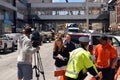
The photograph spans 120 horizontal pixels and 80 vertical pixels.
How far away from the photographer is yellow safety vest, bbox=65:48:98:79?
7.40 m

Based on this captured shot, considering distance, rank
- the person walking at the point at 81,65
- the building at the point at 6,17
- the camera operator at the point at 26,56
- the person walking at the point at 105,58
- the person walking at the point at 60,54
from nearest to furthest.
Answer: the person walking at the point at 81,65 → the camera operator at the point at 26,56 → the person walking at the point at 105,58 → the person walking at the point at 60,54 → the building at the point at 6,17

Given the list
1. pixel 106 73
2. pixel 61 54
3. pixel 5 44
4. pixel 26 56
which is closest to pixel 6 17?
pixel 5 44

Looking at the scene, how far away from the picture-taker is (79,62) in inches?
294

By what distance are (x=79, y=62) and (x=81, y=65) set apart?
0.21 feet

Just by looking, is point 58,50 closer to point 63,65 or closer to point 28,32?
point 63,65

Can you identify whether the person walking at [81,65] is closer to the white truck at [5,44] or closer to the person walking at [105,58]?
the person walking at [105,58]

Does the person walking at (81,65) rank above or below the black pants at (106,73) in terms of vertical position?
above

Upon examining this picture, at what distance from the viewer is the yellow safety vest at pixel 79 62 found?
740cm

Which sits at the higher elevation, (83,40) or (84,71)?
(83,40)

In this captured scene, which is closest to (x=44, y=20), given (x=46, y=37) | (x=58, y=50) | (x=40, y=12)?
(x=40, y=12)

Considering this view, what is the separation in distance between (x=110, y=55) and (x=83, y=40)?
3518mm

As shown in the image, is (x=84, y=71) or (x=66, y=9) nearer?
(x=84, y=71)

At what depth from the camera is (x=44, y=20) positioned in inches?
5064

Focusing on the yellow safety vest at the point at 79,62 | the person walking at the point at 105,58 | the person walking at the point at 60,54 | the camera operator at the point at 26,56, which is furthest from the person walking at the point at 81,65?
the person walking at the point at 60,54
